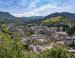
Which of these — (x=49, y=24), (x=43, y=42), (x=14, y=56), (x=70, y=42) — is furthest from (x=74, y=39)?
(x=49, y=24)

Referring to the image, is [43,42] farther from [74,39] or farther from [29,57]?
[29,57]

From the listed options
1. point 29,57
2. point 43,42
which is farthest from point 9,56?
point 43,42

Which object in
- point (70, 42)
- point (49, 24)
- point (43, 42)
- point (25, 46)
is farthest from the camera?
point (49, 24)

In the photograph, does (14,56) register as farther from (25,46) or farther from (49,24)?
(49,24)

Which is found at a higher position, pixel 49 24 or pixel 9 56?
pixel 9 56

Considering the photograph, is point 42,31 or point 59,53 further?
point 42,31

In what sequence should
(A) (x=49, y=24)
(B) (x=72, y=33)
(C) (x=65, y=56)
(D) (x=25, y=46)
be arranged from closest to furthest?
(C) (x=65, y=56), (D) (x=25, y=46), (B) (x=72, y=33), (A) (x=49, y=24)

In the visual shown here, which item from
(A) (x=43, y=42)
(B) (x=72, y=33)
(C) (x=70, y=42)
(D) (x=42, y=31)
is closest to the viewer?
(A) (x=43, y=42)

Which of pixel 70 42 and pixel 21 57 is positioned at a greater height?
pixel 21 57

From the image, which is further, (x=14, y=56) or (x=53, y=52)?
(x=53, y=52)

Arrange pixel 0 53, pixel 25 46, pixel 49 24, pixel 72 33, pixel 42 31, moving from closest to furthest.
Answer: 1. pixel 0 53
2. pixel 25 46
3. pixel 72 33
4. pixel 42 31
5. pixel 49 24
